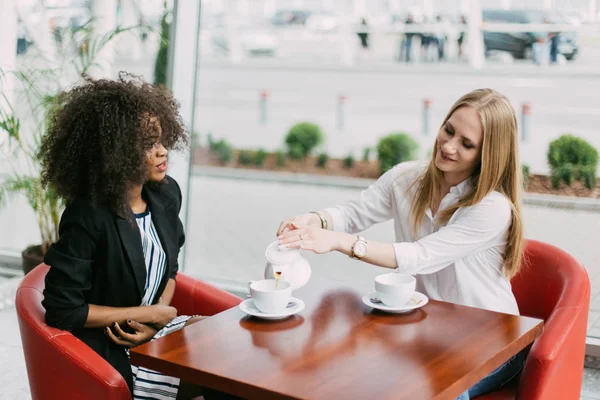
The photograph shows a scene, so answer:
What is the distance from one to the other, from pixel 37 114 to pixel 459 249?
2.49m

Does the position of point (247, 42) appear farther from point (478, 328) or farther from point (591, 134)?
point (478, 328)

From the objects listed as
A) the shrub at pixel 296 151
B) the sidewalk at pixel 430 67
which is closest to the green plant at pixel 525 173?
the sidewalk at pixel 430 67

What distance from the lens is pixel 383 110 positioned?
4.00m

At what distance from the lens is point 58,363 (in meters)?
2.06

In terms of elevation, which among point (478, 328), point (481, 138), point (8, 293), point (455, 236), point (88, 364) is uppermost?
point (481, 138)

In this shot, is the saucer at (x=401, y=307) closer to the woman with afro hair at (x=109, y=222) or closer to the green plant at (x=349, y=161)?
the woman with afro hair at (x=109, y=222)

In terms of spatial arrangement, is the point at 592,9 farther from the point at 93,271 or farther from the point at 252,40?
the point at 93,271

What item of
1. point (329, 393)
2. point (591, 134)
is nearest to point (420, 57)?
point (591, 134)

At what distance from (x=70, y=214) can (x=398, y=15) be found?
203 cm

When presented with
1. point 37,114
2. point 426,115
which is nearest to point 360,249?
point 426,115

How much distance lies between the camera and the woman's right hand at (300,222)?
Answer: 236 cm

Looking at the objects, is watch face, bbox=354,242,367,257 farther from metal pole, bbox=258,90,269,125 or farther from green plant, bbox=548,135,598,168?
metal pole, bbox=258,90,269,125

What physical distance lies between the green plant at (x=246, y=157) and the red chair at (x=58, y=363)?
7.07 ft

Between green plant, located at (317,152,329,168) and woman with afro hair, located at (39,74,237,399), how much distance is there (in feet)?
6.44
